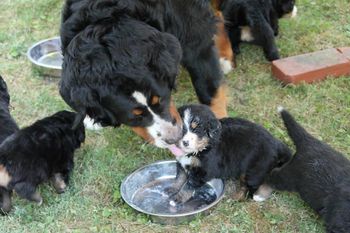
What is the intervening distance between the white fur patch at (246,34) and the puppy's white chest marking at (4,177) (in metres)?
2.38

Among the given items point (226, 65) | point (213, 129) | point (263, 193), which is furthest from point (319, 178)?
point (226, 65)

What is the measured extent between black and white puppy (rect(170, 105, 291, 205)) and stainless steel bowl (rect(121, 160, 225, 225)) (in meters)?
0.19

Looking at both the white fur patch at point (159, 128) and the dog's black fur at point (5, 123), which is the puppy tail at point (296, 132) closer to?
the white fur patch at point (159, 128)

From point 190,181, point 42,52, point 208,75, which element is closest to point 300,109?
point 208,75

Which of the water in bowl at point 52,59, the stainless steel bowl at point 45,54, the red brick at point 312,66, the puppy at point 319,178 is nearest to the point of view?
the puppy at point 319,178

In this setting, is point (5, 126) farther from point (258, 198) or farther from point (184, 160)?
point (258, 198)

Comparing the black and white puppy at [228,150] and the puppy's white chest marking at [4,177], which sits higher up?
the black and white puppy at [228,150]

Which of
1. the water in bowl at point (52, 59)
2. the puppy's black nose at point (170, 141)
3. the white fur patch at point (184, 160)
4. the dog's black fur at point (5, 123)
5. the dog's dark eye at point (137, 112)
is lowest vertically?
the water in bowl at point (52, 59)

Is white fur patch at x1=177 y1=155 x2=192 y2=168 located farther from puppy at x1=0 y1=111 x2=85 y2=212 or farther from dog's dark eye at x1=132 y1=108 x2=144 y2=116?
puppy at x1=0 y1=111 x2=85 y2=212

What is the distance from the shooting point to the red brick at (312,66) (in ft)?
13.5

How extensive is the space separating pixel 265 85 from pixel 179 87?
70 cm

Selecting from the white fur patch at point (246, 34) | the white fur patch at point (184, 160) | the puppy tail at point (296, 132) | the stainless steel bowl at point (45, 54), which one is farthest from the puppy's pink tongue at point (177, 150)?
the stainless steel bowl at point (45, 54)

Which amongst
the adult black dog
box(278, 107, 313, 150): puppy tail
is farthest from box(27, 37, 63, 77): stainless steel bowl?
box(278, 107, 313, 150): puppy tail

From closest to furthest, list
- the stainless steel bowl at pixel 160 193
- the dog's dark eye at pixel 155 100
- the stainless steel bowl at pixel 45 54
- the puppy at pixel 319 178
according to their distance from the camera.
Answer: the puppy at pixel 319 178
the dog's dark eye at pixel 155 100
the stainless steel bowl at pixel 160 193
the stainless steel bowl at pixel 45 54
